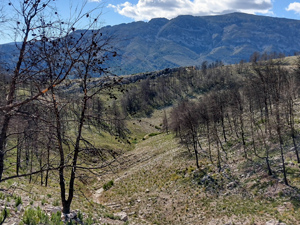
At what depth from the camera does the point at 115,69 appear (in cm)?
584

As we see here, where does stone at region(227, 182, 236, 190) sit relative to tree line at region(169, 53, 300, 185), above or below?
below

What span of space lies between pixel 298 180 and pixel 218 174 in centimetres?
842

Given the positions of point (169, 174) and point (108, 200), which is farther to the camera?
point (169, 174)

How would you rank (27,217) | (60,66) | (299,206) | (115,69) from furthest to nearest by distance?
(299,206), (27,217), (115,69), (60,66)

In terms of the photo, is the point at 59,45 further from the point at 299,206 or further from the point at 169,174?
the point at 169,174

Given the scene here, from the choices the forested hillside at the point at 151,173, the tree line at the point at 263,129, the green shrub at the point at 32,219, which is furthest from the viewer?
the tree line at the point at 263,129

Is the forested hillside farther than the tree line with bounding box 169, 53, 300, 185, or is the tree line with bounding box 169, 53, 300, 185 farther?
the tree line with bounding box 169, 53, 300, 185

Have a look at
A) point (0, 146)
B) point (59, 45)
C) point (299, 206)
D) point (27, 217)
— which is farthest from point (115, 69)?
point (299, 206)

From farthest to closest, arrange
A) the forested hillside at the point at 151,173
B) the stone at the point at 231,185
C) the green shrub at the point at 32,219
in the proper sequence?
the stone at the point at 231,185, the green shrub at the point at 32,219, the forested hillside at the point at 151,173

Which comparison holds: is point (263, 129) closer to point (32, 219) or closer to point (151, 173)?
point (151, 173)

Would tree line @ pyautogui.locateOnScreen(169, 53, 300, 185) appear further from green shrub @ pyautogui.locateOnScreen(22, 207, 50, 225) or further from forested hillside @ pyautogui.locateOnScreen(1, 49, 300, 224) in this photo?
green shrub @ pyautogui.locateOnScreen(22, 207, 50, 225)

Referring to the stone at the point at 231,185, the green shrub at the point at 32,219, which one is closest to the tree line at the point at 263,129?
the stone at the point at 231,185

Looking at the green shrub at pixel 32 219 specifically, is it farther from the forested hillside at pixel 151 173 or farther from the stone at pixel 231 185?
the stone at pixel 231 185

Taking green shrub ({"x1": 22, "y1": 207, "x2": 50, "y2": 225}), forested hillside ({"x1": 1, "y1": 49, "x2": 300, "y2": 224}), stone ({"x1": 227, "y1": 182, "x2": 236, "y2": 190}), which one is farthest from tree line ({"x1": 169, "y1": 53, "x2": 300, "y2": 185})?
green shrub ({"x1": 22, "y1": 207, "x2": 50, "y2": 225})
